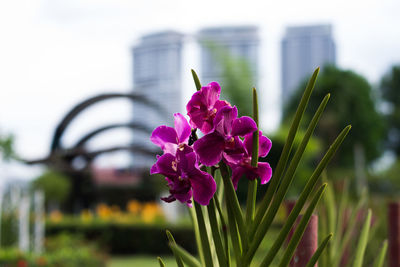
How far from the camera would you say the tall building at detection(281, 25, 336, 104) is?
92688 millimetres

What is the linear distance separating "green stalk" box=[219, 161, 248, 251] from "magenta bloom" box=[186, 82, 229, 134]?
85 mm

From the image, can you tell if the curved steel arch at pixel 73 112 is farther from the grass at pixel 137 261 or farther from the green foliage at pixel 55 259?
the green foliage at pixel 55 259

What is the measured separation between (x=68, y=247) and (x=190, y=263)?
755 cm

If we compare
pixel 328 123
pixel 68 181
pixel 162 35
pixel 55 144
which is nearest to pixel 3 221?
pixel 55 144

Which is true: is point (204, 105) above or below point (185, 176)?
above

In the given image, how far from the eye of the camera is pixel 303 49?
97.3m

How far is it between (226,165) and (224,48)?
23.3 m

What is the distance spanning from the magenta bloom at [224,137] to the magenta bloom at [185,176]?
0.07ft

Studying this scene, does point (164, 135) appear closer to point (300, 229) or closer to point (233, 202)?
point (233, 202)

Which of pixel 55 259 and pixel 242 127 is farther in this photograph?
pixel 55 259

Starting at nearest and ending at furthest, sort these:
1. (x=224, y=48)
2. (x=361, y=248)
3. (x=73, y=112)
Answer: (x=361, y=248) → (x=73, y=112) → (x=224, y=48)

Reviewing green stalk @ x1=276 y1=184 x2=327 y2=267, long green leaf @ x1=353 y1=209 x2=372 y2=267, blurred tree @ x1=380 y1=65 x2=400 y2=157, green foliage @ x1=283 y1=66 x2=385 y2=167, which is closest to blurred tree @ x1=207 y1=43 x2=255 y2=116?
green foliage @ x1=283 y1=66 x2=385 y2=167

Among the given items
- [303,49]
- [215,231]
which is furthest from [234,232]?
[303,49]

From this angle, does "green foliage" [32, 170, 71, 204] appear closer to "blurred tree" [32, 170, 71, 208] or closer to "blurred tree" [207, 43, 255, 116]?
"blurred tree" [32, 170, 71, 208]
